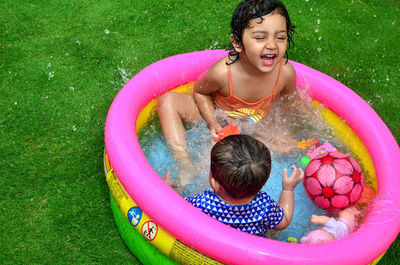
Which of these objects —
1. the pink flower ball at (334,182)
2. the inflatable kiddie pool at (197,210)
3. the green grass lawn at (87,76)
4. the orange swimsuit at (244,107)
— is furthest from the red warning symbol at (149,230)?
the orange swimsuit at (244,107)

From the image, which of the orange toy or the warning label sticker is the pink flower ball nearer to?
the orange toy

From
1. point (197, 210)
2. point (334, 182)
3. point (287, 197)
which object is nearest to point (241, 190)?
A: point (197, 210)

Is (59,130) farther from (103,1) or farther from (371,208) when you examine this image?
(371,208)

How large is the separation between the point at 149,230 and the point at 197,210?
0.37 meters

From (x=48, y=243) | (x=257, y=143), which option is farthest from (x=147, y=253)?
(x=257, y=143)

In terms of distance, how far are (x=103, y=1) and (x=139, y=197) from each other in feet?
11.1

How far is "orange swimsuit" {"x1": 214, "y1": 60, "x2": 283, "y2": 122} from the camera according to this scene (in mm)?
3414

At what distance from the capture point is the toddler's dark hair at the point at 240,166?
83.2 inches

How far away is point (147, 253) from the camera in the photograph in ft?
9.04

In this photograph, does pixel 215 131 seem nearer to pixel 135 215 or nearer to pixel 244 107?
pixel 244 107

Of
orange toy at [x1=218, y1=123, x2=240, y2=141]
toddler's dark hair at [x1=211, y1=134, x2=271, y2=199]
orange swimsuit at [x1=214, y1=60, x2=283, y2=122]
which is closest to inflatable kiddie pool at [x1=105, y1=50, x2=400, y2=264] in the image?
toddler's dark hair at [x1=211, y1=134, x2=271, y2=199]

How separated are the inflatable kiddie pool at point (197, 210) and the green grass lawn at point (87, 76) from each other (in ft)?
1.59

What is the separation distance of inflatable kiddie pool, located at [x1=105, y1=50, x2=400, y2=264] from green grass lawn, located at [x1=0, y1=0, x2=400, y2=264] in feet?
1.59

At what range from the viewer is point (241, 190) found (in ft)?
7.04
